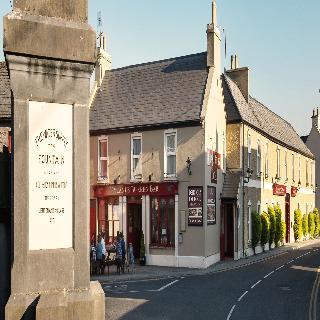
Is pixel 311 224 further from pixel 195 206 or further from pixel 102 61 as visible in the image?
pixel 102 61

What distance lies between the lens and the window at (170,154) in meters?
23.7

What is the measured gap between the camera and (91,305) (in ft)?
13.0

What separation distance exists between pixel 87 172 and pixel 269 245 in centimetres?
2969

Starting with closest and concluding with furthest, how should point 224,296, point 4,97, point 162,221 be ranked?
point 224,296 → point 4,97 → point 162,221

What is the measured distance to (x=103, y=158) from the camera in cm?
2584

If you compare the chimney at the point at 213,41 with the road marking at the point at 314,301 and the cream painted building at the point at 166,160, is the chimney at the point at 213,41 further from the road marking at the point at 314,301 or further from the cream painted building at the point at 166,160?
the road marking at the point at 314,301

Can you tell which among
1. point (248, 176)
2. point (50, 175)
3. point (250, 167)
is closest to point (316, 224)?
point (250, 167)

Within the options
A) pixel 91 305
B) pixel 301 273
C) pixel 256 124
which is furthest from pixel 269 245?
pixel 91 305

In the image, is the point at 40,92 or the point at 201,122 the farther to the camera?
the point at 201,122

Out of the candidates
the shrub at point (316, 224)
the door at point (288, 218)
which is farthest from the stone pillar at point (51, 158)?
the shrub at point (316, 224)

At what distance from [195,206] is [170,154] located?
3.12 meters

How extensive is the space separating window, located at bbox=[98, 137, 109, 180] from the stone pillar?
2170 cm

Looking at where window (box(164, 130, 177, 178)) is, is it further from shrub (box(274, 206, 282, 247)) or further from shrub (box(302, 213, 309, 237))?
shrub (box(302, 213, 309, 237))

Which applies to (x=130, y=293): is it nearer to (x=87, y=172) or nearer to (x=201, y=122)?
(x=201, y=122)
